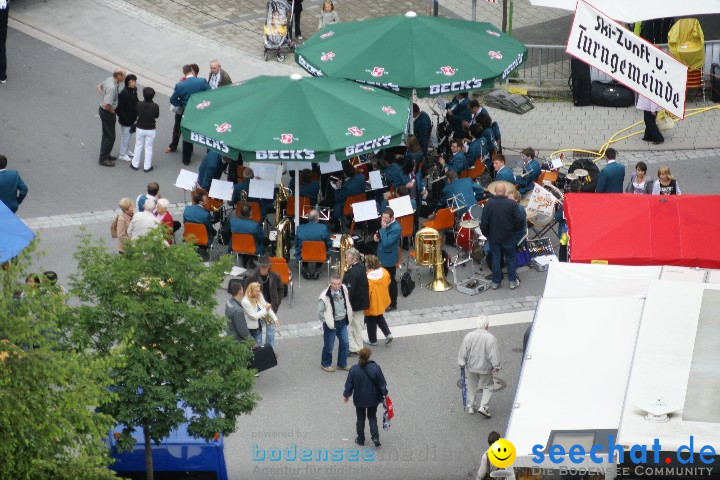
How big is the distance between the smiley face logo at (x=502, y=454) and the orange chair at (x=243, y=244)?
7.07 meters

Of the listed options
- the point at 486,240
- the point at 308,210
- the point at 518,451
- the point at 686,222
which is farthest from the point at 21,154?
the point at 518,451

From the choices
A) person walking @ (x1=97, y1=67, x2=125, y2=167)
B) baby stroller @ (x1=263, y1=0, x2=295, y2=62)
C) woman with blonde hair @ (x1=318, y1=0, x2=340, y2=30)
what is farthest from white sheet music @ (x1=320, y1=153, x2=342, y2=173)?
baby stroller @ (x1=263, y1=0, x2=295, y2=62)

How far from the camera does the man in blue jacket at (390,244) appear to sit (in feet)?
61.6

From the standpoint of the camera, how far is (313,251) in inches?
764

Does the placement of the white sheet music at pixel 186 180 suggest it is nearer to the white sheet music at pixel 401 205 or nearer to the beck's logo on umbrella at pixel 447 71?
the white sheet music at pixel 401 205

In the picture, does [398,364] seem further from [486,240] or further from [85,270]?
[85,270]

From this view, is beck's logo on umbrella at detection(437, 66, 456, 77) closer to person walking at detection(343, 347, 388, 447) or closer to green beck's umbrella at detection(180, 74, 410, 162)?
green beck's umbrella at detection(180, 74, 410, 162)

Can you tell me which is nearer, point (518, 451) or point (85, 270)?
point (518, 451)

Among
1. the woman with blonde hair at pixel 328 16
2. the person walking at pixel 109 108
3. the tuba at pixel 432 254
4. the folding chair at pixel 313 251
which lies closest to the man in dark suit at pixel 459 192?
the tuba at pixel 432 254

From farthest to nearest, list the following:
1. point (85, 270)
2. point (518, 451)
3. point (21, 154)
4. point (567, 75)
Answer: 1. point (567, 75)
2. point (21, 154)
3. point (85, 270)
4. point (518, 451)

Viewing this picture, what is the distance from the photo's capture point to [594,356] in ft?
45.8

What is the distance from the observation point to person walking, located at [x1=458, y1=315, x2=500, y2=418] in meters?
16.1

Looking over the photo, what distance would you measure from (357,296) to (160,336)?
4.20m

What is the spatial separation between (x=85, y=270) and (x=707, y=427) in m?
6.12
